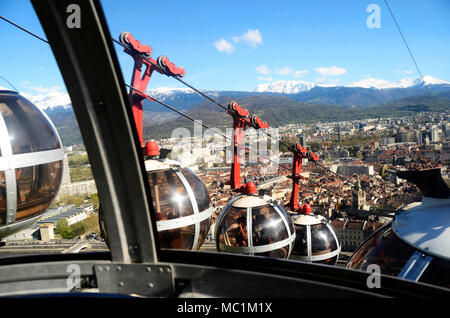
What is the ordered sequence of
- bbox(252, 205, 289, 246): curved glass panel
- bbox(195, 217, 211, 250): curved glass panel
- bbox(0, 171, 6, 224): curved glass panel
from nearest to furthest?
bbox(0, 171, 6, 224): curved glass panel
bbox(195, 217, 211, 250): curved glass panel
bbox(252, 205, 289, 246): curved glass panel

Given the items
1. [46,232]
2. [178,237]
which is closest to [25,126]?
[178,237]

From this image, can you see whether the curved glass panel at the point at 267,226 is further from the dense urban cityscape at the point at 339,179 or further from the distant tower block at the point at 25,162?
the distant tower block at the point at 25,162

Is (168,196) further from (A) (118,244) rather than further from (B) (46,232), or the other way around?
(B) (46,232)

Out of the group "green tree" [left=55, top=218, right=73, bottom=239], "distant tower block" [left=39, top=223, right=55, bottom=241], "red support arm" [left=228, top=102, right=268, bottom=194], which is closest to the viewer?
"red support arm" [left=228, top=102, right=268, bottom=194]

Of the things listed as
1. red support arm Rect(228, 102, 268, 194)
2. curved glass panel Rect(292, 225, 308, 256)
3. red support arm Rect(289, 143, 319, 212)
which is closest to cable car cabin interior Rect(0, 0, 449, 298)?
curved glass panel Rect(292, 225, 308, 256)

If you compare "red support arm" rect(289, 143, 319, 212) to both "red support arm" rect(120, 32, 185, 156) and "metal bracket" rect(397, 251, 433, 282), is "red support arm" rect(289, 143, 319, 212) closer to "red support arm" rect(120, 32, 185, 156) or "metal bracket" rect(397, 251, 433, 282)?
"red support arm" rect(120, 32, 185, 156)

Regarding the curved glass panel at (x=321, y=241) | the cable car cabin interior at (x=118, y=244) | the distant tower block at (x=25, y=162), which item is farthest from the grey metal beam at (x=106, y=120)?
the curved glass panel at (x=321, y=241)
